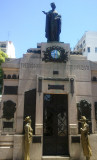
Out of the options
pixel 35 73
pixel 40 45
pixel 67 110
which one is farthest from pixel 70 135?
pixel 40 45

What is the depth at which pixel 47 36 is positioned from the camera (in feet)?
40.2

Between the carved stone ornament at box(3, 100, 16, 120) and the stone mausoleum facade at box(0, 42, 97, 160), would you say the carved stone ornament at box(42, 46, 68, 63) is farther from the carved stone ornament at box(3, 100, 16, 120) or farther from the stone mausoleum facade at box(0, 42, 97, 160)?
the carved stone ornament at box(3, 100, 16, 120)

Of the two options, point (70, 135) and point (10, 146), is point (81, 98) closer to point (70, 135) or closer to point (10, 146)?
point (70, 135)

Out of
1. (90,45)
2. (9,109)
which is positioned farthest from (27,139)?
(90,45)

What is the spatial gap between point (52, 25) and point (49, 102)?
5.37 meters

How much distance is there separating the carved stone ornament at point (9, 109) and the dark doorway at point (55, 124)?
182cm

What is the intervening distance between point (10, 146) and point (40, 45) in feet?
21.7

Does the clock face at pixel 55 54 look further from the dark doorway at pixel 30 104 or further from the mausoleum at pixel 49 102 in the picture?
the dark doorway at pixel 30 104

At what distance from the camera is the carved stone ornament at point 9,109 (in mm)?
9805

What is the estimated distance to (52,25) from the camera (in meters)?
12.1

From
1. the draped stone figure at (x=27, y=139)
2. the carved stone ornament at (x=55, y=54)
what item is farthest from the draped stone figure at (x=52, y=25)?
the draped stone figure at (x=27, y=139)

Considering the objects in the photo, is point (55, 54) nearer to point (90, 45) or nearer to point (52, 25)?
point (52, 25)

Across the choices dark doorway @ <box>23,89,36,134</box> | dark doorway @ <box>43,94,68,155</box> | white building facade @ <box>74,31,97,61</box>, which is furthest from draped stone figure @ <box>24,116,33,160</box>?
white building facade @ <box>74,31,97,61</box>

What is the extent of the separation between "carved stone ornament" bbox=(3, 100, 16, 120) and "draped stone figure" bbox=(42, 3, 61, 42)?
5073mm
